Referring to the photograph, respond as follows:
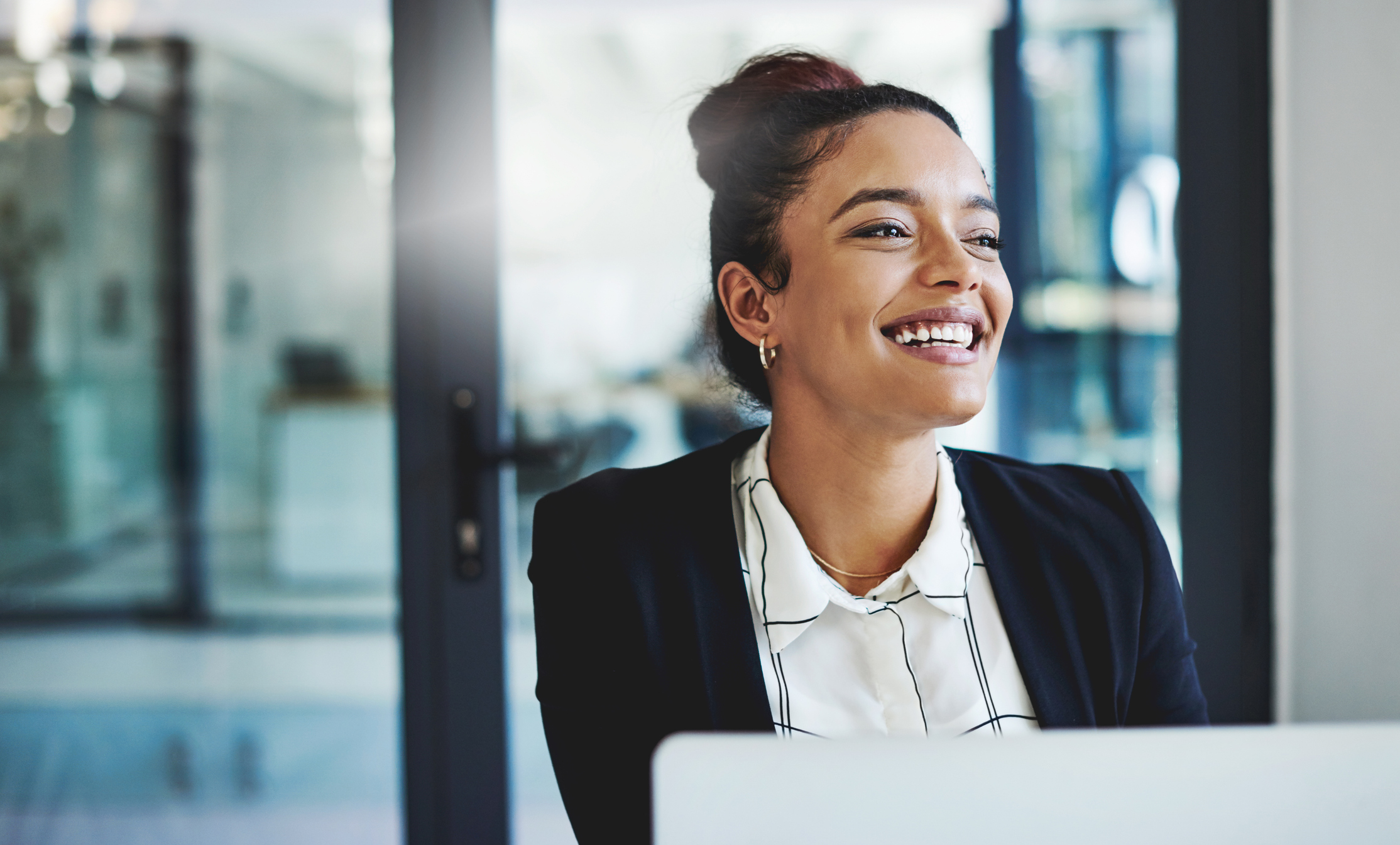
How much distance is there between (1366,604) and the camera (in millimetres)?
1499

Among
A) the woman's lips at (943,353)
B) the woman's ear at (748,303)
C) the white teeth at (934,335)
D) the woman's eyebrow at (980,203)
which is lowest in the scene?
the woman's lips at (943,353)

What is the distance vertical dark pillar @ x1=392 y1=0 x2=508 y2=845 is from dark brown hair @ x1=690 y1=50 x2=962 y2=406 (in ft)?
1.89

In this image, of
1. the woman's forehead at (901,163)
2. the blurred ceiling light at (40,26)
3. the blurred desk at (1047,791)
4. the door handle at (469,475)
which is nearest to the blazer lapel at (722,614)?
the woman's forehead at (901,163)

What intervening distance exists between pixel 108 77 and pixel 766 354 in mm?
2265

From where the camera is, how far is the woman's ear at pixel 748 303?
108 centimetres

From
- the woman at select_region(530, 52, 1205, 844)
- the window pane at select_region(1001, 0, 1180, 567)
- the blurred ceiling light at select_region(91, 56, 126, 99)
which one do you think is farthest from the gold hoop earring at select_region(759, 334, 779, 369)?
the blurred ceiling light at select_region(91, 56, 126, 99)

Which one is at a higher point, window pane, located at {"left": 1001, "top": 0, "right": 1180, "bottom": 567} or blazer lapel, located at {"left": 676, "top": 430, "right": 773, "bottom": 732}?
window pane, located at {"left": 1001, "top": 0, "right": 1180, "bottom": 567}

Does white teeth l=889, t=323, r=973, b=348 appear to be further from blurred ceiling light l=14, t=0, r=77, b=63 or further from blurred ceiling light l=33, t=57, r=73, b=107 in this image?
blurred ceiling light l=33, t=57, r=73, b=107

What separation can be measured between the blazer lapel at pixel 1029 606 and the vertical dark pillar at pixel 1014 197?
703mm

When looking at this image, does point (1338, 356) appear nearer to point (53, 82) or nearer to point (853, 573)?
point (853, 573)

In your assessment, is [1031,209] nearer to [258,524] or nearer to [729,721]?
[729,721]

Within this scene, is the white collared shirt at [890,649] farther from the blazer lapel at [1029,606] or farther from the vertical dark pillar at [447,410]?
the vertical dark pillar at [447,410]

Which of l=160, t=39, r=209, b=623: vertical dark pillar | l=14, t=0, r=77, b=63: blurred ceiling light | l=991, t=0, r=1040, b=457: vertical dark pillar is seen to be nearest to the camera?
l=991, t=0, r=1040, b=457: vertical dark pillar

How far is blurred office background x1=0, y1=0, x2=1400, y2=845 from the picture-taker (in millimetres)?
1534
